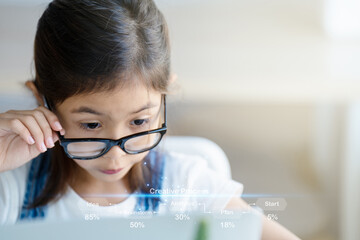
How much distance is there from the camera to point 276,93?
753mm

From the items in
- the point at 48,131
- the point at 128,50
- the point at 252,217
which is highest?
the point at 128,50

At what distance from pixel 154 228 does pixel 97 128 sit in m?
0.17

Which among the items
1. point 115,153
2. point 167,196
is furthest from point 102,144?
point 167,196

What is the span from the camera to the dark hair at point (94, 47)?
1.96ft

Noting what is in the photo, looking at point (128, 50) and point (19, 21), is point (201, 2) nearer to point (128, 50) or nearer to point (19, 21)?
point (128, 50)

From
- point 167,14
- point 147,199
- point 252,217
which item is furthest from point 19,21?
point 252,217

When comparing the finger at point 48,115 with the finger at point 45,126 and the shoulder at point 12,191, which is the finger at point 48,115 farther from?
the shoulder at point 12,191

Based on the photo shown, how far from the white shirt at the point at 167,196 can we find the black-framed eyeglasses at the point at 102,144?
8 cm

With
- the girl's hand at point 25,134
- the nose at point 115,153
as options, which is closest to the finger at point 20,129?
the girl's hand at point 25,134

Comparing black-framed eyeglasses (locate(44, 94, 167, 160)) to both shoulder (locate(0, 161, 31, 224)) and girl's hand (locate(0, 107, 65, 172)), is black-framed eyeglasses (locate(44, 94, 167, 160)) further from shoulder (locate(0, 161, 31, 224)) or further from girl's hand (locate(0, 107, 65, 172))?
shoulder (locate(0, 161, 31, 224))

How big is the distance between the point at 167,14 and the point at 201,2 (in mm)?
63

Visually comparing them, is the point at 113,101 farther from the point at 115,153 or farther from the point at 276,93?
the point at 276,93

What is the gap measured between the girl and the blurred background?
0.13ft

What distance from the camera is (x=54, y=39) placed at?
1.99ft
